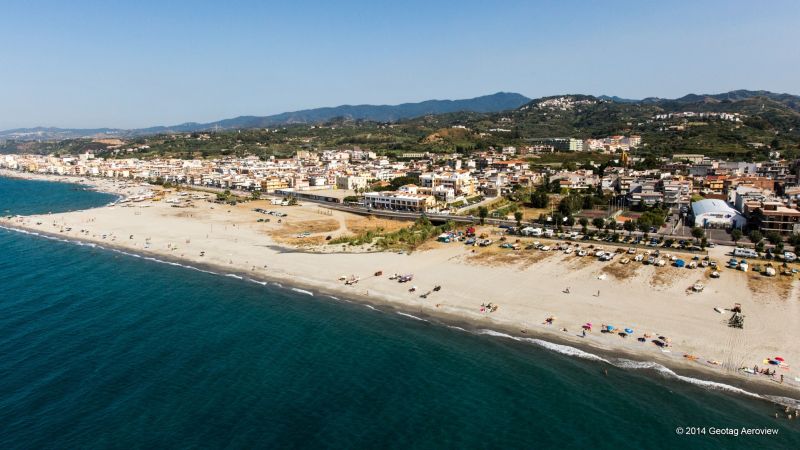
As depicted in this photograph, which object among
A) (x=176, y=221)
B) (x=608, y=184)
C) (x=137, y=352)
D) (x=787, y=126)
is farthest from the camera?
(x=787, y=126)

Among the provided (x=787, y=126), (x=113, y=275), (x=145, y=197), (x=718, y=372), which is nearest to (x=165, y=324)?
(x=113, y=275)

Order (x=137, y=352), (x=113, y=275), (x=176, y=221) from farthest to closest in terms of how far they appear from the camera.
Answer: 1. (x=176, y=221)
2. (x=113, y=275)
3. (x=137, y=352)

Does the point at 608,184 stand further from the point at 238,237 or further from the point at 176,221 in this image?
the point at 176,221

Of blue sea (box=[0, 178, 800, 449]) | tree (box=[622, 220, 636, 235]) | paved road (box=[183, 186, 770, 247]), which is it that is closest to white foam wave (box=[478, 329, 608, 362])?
blue sea (box=[0, 178, 800, 449])

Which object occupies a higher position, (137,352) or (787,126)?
(787,126)

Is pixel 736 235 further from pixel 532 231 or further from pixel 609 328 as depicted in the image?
pixel 609 328

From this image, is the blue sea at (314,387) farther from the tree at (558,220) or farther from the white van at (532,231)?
the tree at (558,220)

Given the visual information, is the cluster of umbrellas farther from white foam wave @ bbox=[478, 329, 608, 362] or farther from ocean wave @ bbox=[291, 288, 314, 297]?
ocean wave @ bbox=[291, 288, 314, 297]

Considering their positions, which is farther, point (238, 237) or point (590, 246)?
point (238, 237)
